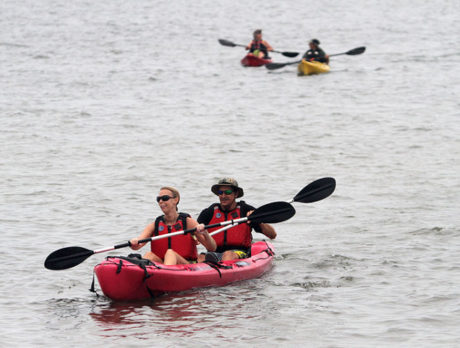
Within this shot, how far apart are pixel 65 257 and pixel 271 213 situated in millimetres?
2312

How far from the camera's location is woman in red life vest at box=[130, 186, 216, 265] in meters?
8.83

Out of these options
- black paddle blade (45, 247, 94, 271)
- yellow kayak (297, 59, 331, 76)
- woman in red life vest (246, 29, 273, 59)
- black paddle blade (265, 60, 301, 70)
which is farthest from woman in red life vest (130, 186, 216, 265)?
woman in red life vest (246, 29, 273, 59)

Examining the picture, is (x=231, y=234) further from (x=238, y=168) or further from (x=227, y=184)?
(x=238, y=168)

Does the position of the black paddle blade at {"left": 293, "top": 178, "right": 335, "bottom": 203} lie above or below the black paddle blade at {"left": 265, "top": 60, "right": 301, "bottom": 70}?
below

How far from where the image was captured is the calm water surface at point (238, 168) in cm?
820

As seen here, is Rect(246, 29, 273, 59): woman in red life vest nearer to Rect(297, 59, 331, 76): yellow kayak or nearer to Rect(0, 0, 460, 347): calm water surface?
Rect(0, 0, 460, 347): calm water surface

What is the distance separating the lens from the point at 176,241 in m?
9.07

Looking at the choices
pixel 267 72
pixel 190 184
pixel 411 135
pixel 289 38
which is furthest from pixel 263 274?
pixel 289 38

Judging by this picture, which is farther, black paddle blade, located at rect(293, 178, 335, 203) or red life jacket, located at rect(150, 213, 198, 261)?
black paddle blade, located at rect(293, 178, 335, 203)

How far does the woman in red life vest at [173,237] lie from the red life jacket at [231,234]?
1.68ft

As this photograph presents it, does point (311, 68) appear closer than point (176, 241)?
No

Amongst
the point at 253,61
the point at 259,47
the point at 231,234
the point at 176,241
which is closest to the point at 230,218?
the point at 231,234

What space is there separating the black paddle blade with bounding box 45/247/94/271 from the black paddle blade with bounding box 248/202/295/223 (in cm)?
185

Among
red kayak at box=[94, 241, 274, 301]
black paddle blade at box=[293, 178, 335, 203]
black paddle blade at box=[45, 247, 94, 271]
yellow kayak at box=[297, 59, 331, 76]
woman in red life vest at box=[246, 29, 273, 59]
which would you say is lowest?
red kayak at box=[94, 241, 274, 301]
